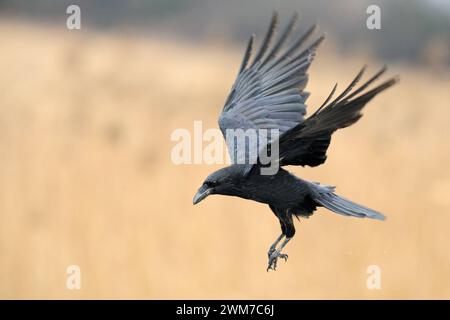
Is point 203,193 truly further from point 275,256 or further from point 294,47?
point 294,47

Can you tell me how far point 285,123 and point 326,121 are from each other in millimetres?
1261

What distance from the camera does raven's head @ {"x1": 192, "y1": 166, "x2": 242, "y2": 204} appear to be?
3.65m

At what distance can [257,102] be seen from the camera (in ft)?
15.9

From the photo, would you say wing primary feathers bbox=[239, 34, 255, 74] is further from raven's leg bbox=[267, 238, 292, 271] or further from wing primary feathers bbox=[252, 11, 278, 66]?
raven's leg bbox=[267, 238, 292, 271]

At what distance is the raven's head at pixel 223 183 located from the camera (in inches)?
144

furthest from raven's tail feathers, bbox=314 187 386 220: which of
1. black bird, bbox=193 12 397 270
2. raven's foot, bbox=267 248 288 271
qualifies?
raven's foot, bbox=267 248 288 271

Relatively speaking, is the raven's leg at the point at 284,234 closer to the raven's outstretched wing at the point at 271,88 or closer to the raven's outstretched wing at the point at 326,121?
the raven's outstretched wing at the point at 326,121

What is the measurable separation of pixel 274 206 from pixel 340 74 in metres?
7.77

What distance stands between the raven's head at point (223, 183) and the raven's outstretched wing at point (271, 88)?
33.1 inches

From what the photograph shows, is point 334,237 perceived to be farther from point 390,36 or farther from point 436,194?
point 390,36

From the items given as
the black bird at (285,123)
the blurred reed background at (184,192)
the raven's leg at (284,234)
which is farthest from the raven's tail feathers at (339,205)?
the blurred reed background at (184,192)

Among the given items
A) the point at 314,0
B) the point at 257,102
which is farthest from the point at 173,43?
the point at 257,102

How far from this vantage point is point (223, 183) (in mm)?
3674
